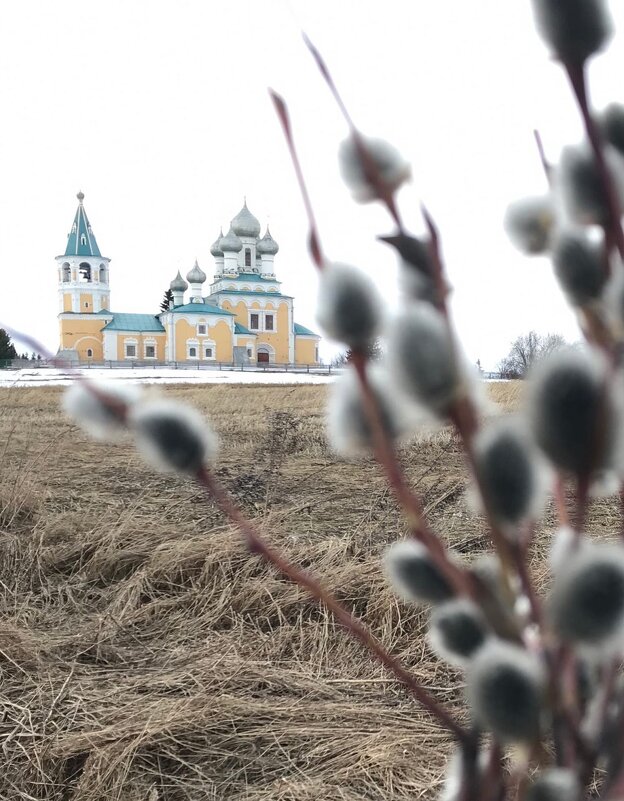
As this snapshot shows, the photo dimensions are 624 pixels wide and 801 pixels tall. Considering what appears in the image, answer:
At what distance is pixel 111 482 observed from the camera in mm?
3711

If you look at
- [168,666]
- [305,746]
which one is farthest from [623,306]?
[168,666]

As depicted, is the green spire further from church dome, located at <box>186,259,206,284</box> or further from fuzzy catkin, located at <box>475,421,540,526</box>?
fuzzy catkin, located at <box>475,421,540,526</box>

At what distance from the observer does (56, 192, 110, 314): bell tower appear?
34.3 metres

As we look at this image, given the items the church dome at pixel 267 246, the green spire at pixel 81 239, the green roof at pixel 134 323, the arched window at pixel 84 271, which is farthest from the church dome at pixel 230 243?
the arched window at pixel 84 271

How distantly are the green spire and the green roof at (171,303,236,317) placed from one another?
206 inches

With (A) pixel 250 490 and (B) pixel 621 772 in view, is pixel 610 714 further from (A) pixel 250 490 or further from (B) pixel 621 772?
(A) pixel 250 490

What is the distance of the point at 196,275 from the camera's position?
114 feet

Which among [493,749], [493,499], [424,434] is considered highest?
[424,434]

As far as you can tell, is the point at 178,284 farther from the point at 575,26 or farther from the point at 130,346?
the point at 575,26

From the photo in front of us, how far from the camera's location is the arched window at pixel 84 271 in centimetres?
3447

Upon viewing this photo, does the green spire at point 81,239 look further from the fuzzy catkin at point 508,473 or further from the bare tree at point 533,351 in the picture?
the fuzzy catkin at point 508,473

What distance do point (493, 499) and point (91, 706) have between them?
1612 millimetres

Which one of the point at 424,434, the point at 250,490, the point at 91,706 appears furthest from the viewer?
the point at 424,434

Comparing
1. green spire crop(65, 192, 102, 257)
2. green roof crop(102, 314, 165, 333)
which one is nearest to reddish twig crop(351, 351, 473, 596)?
green roof crop(102, 314, 165, 333)
